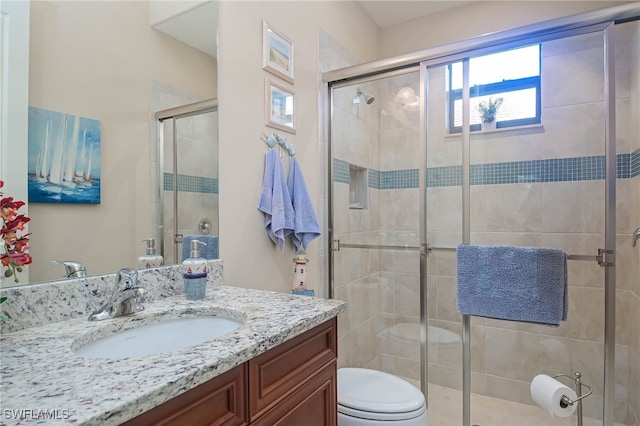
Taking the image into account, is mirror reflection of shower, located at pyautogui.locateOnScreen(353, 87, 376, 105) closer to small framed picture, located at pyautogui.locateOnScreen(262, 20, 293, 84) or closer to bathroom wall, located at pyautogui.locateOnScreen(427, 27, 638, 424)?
bathroom wall, located at pyautogui.locateOnScreen(427, 27, 638, 424)

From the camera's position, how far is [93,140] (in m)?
0.99

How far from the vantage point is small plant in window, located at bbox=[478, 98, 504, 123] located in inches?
80.2

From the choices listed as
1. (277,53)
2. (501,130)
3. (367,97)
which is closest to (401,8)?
(367,97)

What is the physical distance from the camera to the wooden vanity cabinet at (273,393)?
24.7 inches

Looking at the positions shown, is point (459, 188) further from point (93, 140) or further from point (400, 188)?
point (93, 140)

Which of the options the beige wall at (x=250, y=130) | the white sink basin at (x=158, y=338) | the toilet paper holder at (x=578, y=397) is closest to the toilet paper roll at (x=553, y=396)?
the toilet paper holder at (x=578, y=397)

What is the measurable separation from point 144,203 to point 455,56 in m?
1.69

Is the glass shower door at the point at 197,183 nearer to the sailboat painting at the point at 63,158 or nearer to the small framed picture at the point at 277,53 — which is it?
the sailboat painting at the point at 63,158

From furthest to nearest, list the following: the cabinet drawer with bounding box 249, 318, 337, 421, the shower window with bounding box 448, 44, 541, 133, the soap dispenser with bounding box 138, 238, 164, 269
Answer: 1. the shower window with bounding box 448, 44, 541, 133
2. the soap dispenser with bounding box 138, 238, 164, 269
3. the cabinet drawer with bounding box 249, 318, 337, 421

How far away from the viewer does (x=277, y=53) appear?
1715 millimetres

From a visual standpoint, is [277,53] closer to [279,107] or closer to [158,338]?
[279,107]

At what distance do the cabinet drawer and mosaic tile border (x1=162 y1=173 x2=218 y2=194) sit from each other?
0.69 m

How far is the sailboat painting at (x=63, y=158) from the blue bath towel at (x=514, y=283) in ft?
5.39

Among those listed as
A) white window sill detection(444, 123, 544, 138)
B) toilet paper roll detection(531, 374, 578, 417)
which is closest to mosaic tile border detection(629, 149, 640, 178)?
white window sill detection(444, 123, 544, 138)
